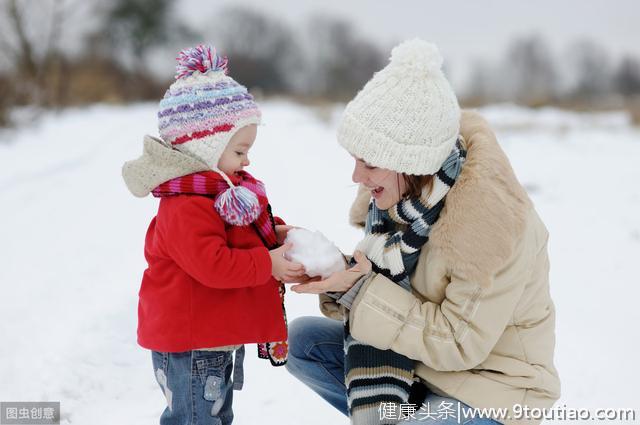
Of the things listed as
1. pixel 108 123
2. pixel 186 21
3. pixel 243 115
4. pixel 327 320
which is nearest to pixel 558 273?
pixel 327 320

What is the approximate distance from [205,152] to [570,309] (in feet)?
8.99

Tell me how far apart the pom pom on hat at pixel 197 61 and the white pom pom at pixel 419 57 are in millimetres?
602

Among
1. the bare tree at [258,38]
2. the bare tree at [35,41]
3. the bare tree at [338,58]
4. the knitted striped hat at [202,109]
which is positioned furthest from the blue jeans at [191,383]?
the bare tree at [258,38]

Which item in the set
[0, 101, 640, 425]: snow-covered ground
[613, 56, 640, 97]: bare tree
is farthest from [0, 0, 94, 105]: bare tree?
[613, 56, 640, 97]: bare tree

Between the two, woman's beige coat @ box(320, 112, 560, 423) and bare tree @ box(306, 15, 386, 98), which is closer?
woman's beige coat @ box(320, 112, 560, 423)

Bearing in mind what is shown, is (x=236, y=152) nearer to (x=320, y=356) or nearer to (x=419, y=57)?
(x=419, y=57)

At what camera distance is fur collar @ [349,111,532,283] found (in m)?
1.73

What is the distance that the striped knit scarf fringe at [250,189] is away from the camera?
6.06 feet

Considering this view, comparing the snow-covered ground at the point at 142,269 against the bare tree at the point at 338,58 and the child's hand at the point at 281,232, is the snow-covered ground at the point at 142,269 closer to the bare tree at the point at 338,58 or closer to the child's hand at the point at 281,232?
the child's hand at the point at 281,232

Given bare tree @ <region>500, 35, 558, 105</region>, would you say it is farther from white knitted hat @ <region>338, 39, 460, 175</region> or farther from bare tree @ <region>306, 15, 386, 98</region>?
white knitted hat @ <region>338, 39, 460, 175</region>

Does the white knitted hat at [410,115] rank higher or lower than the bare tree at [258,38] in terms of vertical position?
higher

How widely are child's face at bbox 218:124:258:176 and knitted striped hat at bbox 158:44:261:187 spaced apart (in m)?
0.03

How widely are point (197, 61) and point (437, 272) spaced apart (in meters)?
1.05

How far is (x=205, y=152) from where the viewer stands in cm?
186
